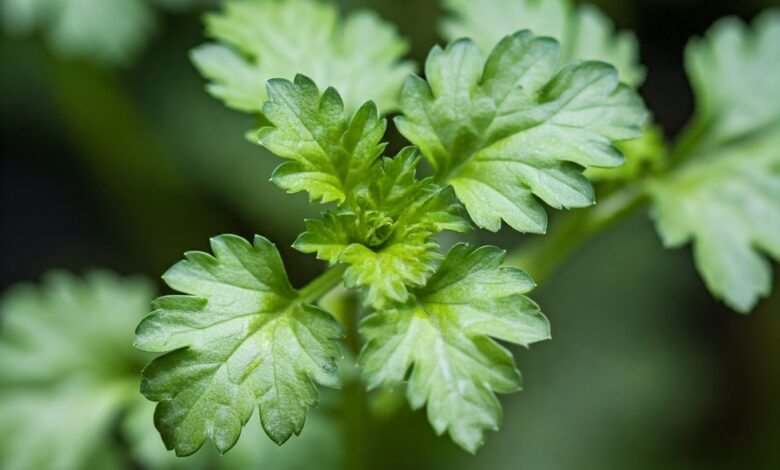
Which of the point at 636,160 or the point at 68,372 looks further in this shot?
the point at 68,372

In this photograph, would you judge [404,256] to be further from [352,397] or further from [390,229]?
[352,397]

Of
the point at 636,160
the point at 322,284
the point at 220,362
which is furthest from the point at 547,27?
the point at 220,362

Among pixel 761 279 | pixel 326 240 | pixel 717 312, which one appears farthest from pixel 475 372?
pixel 717 312

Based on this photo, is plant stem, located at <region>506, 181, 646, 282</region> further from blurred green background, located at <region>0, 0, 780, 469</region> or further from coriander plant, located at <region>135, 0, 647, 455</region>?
blurred green background, located at <region>0, 0, 780, 469</region>

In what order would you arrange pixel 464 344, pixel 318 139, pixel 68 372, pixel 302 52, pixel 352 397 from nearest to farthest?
pixel 464 344 → pixel 318 139 → pixel 302 52 → pixel 352 397 → pixel 68 372

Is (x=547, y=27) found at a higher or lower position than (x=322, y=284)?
higher
